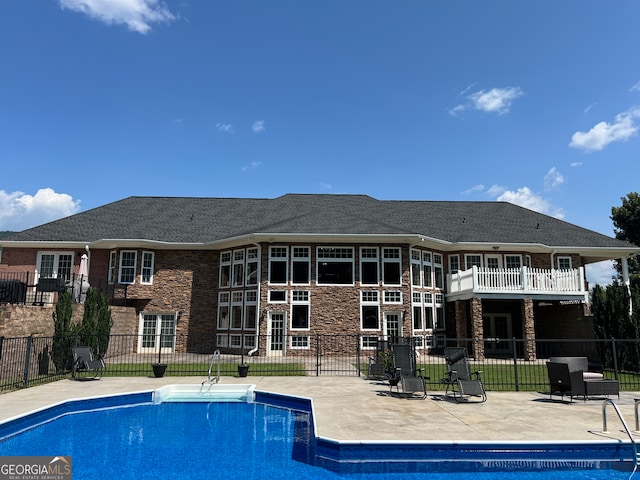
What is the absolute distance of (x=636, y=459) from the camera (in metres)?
6.60

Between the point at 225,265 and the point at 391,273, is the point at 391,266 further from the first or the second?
the point at 225,265

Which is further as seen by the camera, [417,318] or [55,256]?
[55,256]

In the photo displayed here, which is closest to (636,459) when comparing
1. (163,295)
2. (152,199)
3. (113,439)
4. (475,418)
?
(475,418)

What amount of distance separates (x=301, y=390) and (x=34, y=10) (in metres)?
13.7

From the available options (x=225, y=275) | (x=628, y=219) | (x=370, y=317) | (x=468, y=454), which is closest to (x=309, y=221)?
(x=225, y=275)

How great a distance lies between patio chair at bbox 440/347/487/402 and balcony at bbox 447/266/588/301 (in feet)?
31.7

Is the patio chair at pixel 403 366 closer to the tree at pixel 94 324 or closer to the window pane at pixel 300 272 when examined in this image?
the window pane at pixel 300 272

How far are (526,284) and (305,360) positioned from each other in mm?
11345

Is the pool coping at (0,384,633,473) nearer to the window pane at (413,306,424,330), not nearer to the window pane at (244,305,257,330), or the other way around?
the window pane at (244,305,257,330)

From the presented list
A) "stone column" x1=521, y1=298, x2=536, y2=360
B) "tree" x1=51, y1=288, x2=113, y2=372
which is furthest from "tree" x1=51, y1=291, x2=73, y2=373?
"stone column" x1=521, y1=298, x2=536, y2=360

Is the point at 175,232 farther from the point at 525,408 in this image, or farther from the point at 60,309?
the point at 525,408

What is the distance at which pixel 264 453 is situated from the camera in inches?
290

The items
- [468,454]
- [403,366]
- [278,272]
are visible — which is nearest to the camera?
[468,454]

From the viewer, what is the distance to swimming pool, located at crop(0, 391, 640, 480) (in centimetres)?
630
